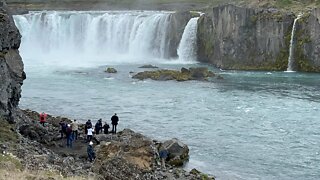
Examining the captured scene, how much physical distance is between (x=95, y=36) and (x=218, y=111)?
45813mm

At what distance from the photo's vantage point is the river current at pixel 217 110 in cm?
2841

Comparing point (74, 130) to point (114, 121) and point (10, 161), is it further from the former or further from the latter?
point (10, 161)

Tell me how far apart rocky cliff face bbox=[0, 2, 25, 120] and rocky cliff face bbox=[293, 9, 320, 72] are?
39750mm

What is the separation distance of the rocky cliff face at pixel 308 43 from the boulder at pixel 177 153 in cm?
3776

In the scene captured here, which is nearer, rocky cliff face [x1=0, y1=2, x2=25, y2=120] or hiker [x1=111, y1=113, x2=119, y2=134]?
rocky cliff face [x1=0, y1=2, x2=25, y2=120]

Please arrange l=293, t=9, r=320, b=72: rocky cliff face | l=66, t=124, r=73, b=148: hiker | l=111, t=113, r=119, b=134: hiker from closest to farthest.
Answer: l=66, t=124, r=73, b=148: hiker < l=111, t=113, r=119, b=134: hiker < l=293, t=9, r=320, b=72: rocky cliff face

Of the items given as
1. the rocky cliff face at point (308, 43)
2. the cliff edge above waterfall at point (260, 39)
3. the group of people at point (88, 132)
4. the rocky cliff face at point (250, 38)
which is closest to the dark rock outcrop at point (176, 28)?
the cliff edge above waterfall at point (260, 39)

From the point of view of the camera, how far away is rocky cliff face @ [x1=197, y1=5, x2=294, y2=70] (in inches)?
2564

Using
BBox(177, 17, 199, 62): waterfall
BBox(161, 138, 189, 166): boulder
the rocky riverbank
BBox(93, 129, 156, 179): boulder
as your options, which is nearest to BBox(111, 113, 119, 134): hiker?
the rocky riverbank

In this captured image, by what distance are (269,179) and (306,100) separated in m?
20.1

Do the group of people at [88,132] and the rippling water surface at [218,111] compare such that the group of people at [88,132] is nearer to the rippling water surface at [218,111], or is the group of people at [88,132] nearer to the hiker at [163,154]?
the hiker at [163,154]

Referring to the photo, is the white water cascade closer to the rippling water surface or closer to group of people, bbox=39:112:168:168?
the rippling water surface

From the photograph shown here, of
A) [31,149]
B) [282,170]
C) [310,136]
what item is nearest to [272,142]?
[310,136]

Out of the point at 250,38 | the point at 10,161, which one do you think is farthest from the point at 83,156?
the point at 250,38
